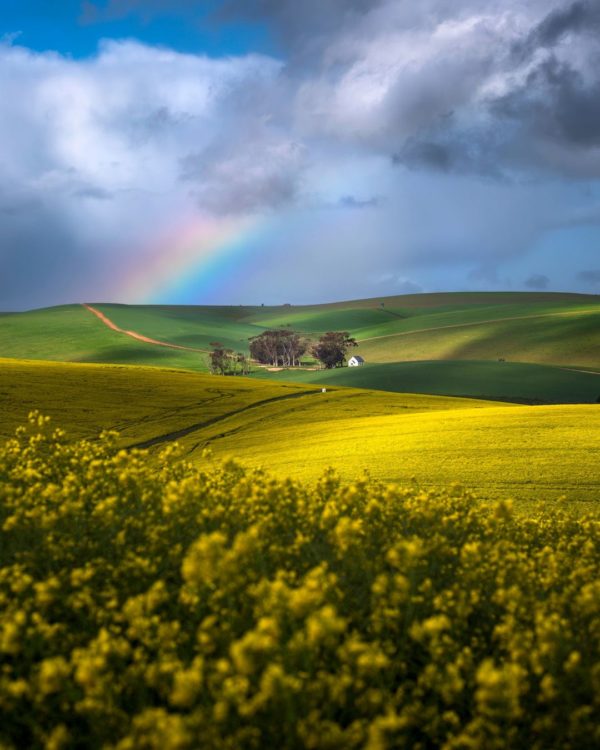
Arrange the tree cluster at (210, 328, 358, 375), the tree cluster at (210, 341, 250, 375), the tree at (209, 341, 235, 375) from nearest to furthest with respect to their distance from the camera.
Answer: the tree at (209, 341, 235, 375) < the tree cluster at (210, 341, 250, 375) < the tree cluster at (210, 328, 358, 375)

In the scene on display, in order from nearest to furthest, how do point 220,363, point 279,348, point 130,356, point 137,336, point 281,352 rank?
point 220,363 → point 130,356 → point 279,348 → point 281,352 → point 137,336

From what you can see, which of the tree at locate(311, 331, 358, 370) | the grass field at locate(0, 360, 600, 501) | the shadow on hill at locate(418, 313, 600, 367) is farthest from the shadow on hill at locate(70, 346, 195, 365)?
the grass field at locate(0, 360, 600, 501)

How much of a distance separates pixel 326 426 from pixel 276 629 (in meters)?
27.9

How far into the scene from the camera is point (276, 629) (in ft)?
16.8

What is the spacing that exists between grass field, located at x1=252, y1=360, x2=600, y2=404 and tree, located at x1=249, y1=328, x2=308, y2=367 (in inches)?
1593

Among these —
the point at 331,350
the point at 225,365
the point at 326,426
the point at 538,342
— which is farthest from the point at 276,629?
the point at 538,342

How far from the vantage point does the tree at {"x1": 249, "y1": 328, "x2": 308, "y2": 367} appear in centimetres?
12344

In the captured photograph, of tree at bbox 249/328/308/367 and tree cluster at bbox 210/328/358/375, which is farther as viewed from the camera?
tree at bbox 249/328/308/367

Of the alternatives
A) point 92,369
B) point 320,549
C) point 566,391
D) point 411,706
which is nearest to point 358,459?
point 320,549

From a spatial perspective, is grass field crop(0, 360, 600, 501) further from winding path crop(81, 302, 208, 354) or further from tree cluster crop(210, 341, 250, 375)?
winding path crop(81, 302, 208, 354)

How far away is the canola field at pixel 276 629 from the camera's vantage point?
5.01 metres

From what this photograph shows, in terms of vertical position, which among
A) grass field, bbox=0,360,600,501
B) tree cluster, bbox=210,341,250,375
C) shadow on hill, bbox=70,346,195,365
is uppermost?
shadow on hill, bbox=70,346,195,365

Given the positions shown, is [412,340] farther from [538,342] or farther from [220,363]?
[220,363]

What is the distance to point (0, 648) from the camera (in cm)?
523
